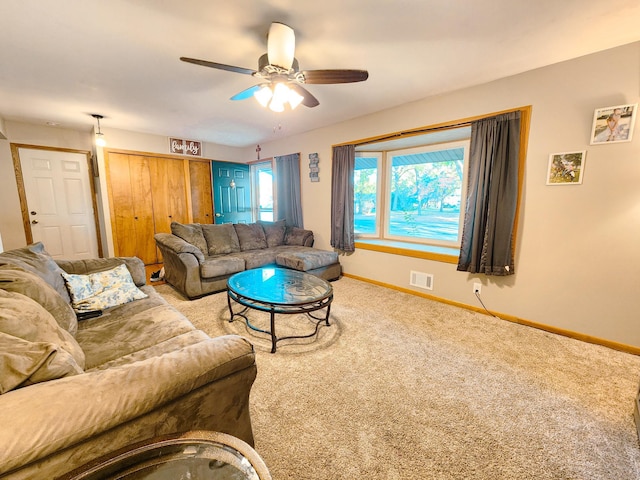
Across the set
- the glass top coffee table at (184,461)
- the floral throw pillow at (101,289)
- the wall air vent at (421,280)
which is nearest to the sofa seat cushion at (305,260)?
the wall air vent at (421,280)

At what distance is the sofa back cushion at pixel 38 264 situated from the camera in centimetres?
156

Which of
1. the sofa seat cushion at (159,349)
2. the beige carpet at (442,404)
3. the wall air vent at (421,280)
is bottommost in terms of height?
the beige carpet at (442,404)

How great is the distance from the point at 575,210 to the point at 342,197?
2.48 metres

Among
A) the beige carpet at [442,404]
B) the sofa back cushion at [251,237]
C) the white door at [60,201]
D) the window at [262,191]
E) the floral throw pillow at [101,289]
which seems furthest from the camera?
the window at [262,191]

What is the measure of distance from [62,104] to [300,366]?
13.4 ft

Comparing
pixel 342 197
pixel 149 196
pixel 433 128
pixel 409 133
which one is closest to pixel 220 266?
pixel 342 197

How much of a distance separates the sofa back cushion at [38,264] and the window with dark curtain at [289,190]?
10.6 feet

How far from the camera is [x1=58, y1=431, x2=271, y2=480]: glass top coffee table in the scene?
699 mm

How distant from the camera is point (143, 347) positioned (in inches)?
55.9

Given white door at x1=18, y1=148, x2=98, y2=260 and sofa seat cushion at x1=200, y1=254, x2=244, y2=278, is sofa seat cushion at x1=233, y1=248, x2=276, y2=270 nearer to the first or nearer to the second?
sofa seat cushion at x1=200, y1=254, x2=244, y2=278

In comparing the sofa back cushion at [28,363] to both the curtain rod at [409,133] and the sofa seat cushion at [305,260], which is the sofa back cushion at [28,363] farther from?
the curtain rod at [409,133]

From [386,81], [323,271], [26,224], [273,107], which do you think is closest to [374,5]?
[273,107]

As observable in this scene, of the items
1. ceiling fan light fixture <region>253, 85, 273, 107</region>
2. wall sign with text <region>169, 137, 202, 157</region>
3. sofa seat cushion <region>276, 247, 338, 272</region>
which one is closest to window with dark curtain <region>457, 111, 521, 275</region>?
sofa seat cushion <region>276, 247, 338, 272</region>

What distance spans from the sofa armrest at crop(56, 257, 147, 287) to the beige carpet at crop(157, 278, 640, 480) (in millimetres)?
672
